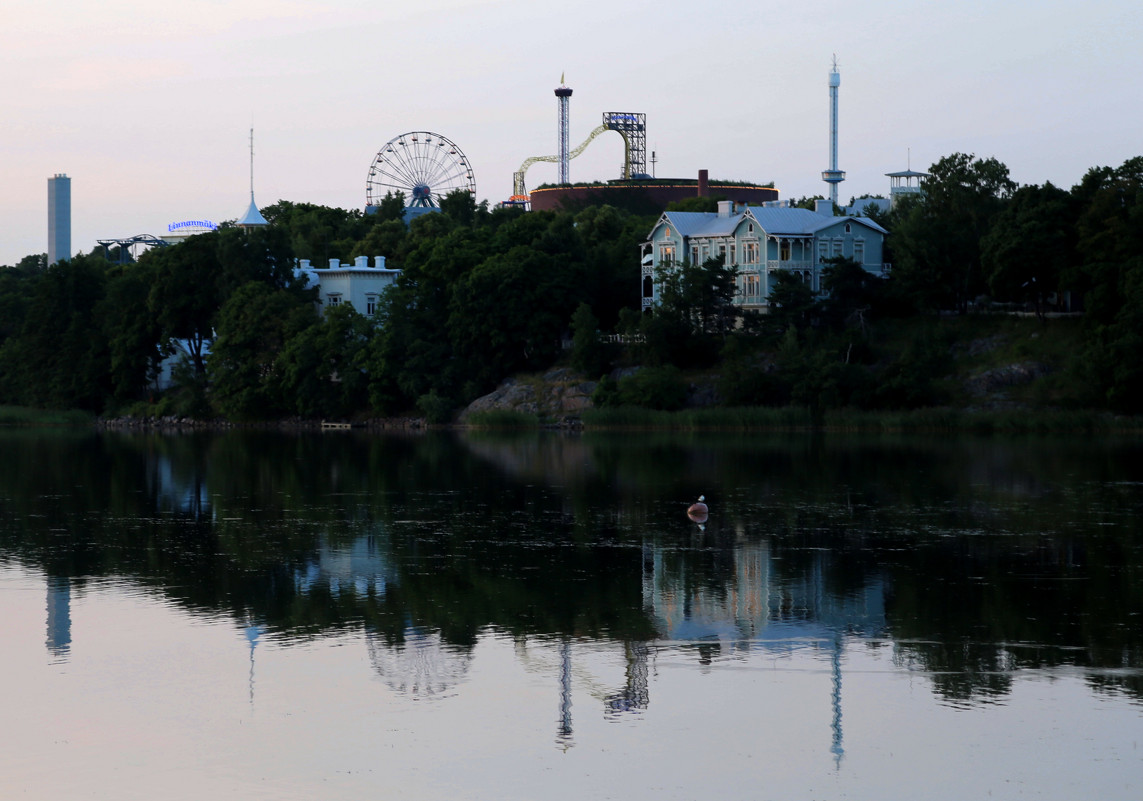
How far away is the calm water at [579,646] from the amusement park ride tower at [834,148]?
71138 mm

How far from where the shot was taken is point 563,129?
15125cm

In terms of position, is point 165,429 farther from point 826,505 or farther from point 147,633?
point 147,633

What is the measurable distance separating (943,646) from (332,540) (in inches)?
641

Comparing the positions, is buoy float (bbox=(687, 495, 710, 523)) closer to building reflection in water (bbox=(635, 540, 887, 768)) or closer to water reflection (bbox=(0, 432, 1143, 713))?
water reflection (bbox=(0, 432, 1143, 713))

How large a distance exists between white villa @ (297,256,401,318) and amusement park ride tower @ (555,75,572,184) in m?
42.4

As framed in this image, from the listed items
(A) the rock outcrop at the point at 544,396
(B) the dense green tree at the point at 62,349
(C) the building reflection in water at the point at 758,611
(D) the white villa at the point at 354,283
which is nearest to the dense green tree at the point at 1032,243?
(A) the rock outcrop at the point at 544,396

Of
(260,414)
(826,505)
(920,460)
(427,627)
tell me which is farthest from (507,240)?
(427,627)

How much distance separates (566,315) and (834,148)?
112 ft

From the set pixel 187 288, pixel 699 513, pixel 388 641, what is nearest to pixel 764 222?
pixel 187 288

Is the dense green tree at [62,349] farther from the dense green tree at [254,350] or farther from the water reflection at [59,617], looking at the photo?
the water reflection at [59,617]

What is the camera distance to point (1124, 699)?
1723 centimetres

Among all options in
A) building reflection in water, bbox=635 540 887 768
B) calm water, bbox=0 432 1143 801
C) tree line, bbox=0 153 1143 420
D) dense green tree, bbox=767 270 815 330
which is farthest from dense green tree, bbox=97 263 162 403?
building reflection in water, bbox=635 540 887 768

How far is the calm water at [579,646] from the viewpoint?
1509cm

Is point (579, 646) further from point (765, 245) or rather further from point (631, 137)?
point (631, 137)
